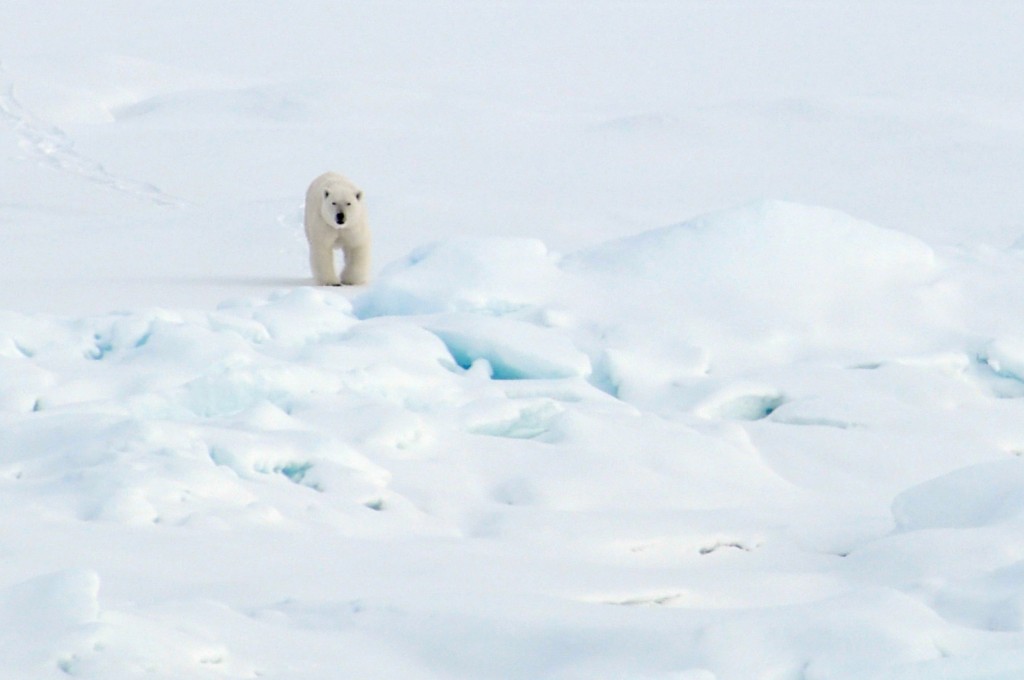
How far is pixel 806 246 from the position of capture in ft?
21.5

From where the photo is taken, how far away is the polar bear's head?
7.83 metres

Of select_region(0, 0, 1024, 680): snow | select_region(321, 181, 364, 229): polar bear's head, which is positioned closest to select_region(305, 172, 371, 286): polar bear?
select_region(321, 181, 364, 229): polar bear's head

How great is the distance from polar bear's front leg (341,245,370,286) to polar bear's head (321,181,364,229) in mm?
266

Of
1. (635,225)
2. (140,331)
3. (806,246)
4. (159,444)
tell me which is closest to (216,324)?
(140,331)

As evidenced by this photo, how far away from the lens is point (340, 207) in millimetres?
7840

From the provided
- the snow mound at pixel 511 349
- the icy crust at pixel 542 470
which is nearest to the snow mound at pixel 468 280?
the icy crust at pixel 542 470

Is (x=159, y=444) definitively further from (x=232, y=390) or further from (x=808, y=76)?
(x=808, y=76)

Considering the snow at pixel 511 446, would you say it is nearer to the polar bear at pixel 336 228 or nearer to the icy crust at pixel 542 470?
the icy crust at pixel 542 470

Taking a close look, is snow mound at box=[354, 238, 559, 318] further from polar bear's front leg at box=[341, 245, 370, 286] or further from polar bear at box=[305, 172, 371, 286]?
polar bear's front leg at box=[341, 245, 370, 286]

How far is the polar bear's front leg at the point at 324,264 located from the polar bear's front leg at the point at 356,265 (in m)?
0.11

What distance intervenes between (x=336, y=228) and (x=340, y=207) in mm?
148

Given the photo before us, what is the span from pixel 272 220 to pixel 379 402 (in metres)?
6.80

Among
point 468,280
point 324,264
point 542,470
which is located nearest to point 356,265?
point 324,264

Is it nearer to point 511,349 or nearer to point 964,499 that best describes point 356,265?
point 511,349
